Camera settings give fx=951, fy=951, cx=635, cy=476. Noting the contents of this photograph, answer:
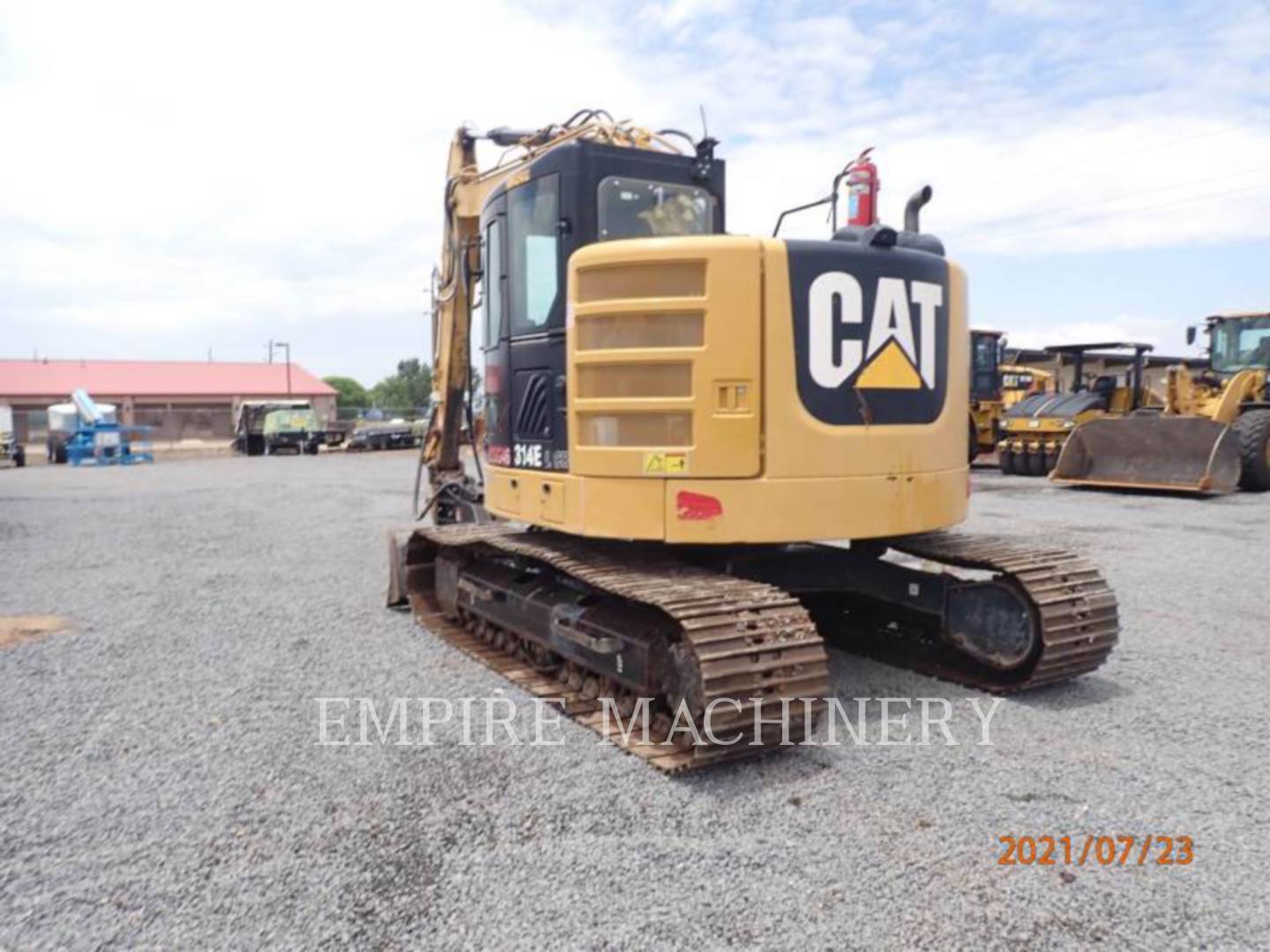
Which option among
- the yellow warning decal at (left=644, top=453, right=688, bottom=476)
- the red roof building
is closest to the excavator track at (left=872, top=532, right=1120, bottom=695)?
the yellow warning decal at (left=644, top=453, right=688, bottom=476)

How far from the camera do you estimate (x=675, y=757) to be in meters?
4.17

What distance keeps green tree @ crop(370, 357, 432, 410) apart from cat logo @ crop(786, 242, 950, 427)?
7394 centimetres

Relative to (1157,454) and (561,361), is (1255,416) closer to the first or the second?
(1157,454)

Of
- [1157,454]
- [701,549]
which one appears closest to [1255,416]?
[1157,454]

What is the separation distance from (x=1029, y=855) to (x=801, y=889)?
0.88 metres

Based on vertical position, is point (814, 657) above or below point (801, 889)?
above

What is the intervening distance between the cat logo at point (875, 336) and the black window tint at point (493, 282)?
1993mm

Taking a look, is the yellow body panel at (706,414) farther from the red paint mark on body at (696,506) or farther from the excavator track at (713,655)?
the excavator track at (713,655)

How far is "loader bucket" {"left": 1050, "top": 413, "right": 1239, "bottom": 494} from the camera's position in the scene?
48.2 feet

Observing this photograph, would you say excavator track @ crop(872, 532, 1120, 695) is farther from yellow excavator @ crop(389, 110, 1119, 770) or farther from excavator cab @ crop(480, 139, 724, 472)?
excavator cab @ crop(480, 139, 724, 472)

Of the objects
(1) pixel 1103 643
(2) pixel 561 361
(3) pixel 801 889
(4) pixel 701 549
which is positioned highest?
(2) pixel 561 361

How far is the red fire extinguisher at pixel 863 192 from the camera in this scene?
5.22m

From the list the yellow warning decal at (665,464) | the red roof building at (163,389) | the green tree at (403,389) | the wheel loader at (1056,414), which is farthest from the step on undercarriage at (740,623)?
the green tree at (403,389)

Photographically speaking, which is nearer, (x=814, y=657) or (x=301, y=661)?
(x=814, y=657)
